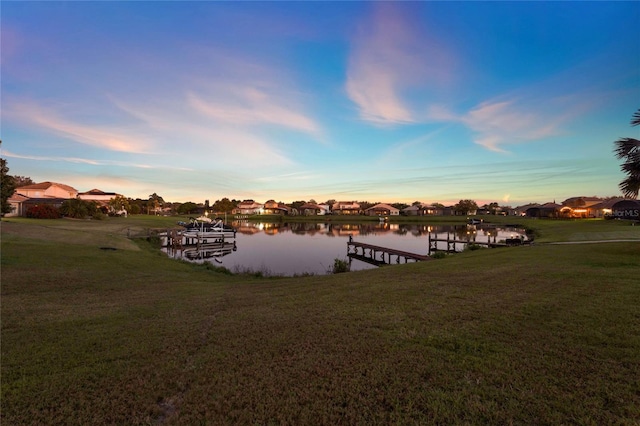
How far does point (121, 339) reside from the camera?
6.56 metres

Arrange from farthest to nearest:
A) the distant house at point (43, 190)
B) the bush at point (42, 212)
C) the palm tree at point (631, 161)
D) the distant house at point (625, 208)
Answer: the distant house at point (43, 190) < the distant house at point (625, 208) < the bush at point (42, 212) < the palm tree at point (631, 161)

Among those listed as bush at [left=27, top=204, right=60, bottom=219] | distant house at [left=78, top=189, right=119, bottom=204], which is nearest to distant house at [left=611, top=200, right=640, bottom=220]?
bush at [left=27, top=204, right=60, bottom=219]

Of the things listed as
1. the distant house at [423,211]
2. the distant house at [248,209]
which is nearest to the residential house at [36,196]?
the distant house at [248,209]

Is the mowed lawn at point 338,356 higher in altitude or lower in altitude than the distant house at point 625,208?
lower

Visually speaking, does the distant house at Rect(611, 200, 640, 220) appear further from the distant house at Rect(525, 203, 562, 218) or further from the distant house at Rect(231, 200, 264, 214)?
the distant house at Rect(231, 200, 264, 214)

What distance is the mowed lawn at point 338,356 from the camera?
3.95 meters

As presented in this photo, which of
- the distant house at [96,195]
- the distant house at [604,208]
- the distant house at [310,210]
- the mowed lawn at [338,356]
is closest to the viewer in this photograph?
the mowed lawn at [338,356]

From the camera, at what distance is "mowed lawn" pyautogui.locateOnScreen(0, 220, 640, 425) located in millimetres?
3949

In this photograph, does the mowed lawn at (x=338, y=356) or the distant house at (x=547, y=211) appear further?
the distant house at (x=547, y=211)

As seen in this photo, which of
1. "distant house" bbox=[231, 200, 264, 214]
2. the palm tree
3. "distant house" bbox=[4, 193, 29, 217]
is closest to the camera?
the palm tree

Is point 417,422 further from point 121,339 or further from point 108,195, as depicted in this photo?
point 108,195

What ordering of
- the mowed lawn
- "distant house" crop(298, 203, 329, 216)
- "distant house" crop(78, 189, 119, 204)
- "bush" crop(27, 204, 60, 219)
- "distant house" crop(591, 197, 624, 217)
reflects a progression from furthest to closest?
1. "distant house" crop(298, 203, 329, 216)
2. "distant house" crop(78, 189, 119, 204)
3. "distant house" crop(591, 197, 624, 217)
4. "bush" crop(27, 204, 60, 219)
5. the mowed lawn

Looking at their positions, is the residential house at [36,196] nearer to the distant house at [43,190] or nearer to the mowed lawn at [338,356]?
the distant house at [43,190]

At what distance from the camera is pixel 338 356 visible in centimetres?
541
